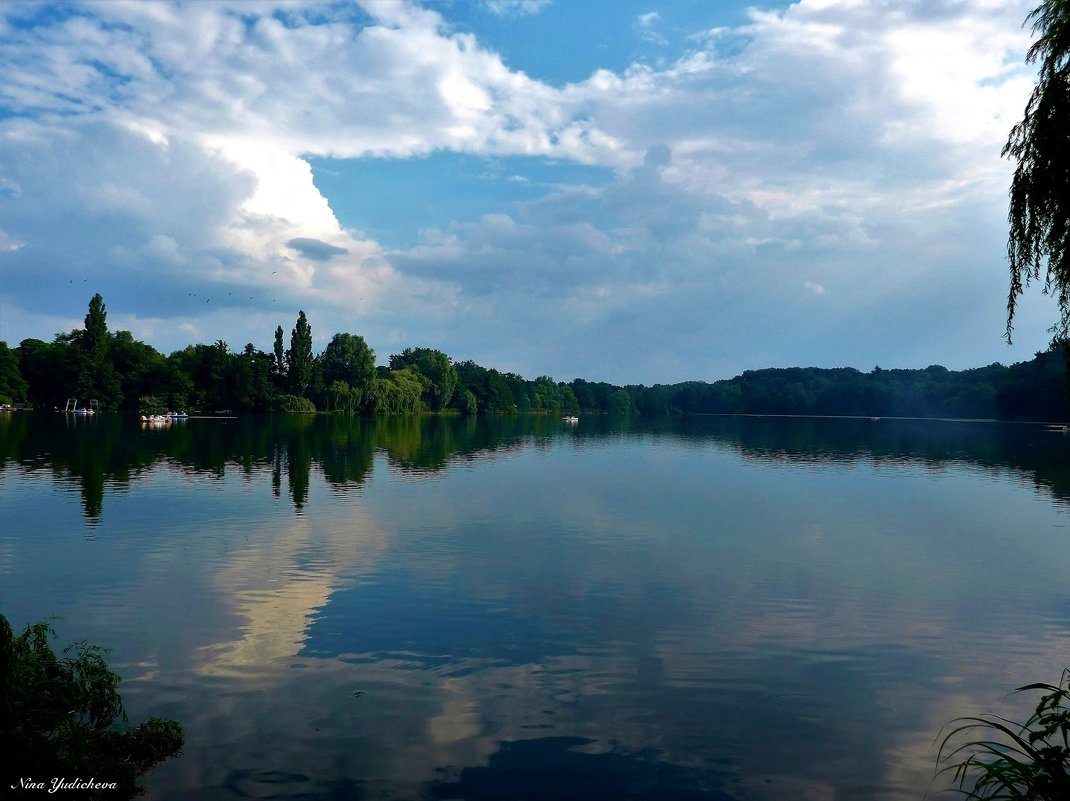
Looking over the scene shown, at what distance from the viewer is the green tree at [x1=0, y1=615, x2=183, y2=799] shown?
7.61m

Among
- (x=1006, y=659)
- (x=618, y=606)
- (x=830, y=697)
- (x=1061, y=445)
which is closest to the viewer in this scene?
(x=830, y=697)

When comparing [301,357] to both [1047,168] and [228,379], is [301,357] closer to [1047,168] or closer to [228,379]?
[228,379]

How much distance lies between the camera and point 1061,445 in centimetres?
8288

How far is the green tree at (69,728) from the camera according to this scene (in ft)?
25.0

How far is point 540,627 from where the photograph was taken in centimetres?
1662

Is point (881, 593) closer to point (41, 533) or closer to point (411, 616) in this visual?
point (411, 616)

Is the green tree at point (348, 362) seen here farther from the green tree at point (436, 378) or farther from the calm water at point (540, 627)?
the calm water at point (540, 627)

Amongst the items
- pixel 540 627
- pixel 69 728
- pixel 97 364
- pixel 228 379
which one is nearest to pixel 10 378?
pixel 97 364

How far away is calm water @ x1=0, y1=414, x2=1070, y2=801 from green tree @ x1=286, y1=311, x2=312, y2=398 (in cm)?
11655

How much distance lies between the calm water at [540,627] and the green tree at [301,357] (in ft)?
382

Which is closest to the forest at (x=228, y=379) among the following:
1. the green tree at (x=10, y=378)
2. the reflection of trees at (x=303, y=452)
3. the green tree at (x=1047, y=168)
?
the green tree at (x=10, y=378)

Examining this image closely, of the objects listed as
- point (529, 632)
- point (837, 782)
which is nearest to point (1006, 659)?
point (837, 782)

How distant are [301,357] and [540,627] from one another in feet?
481

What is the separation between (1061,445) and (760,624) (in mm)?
83967
